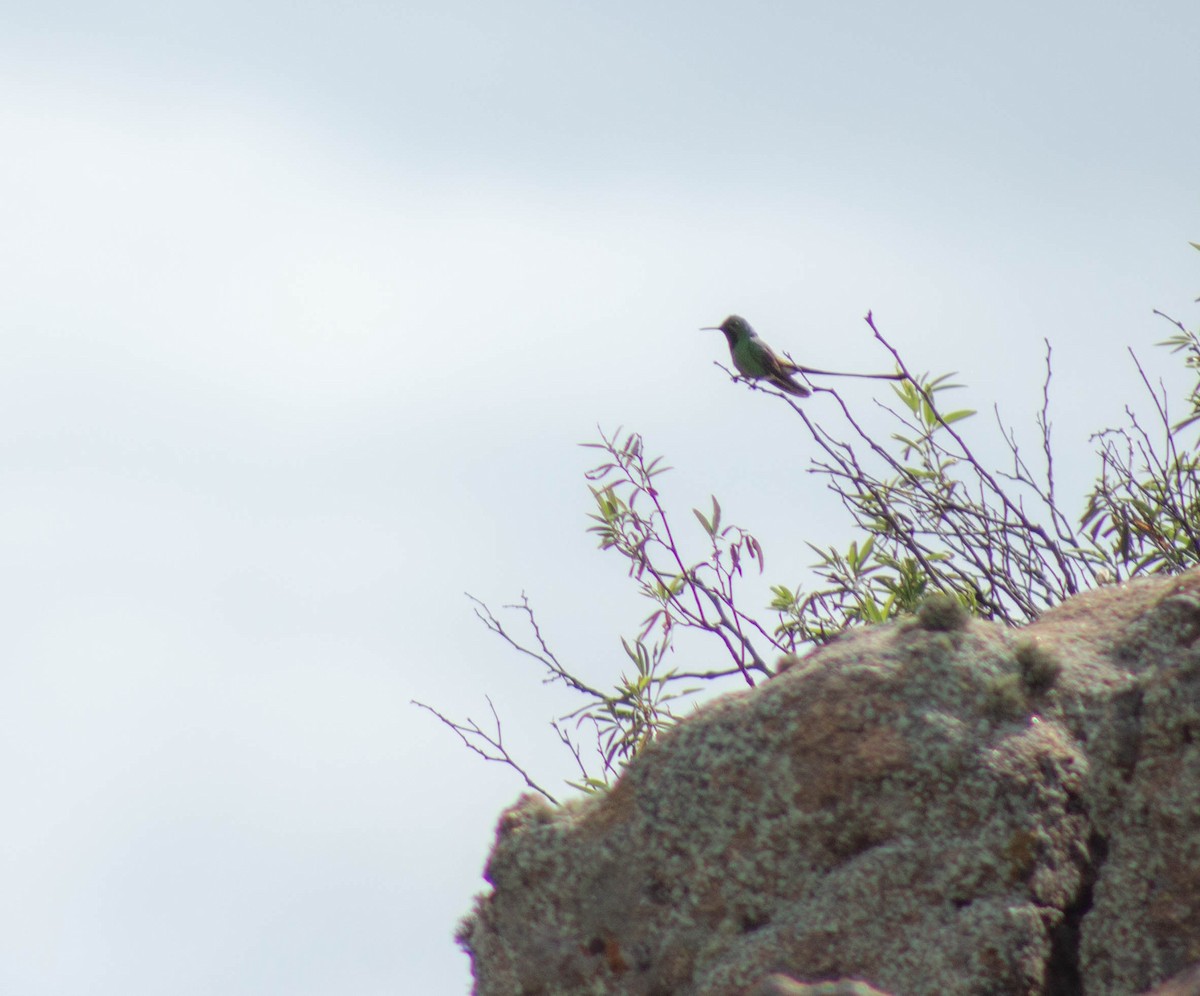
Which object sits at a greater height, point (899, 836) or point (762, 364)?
point (762, 364)

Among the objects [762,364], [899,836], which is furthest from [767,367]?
[899,836]

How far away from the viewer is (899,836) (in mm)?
4637

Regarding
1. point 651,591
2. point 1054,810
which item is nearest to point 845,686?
point 1054,810

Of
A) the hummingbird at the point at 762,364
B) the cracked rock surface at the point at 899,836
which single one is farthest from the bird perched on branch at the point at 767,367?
the cracked rock surface at the point at 899,836

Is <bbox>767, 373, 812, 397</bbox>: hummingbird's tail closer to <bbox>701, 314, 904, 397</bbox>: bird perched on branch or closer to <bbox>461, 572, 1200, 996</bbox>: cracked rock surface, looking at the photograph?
<bbox>701, 314, 904, 397</bbox>: bird perched on branch

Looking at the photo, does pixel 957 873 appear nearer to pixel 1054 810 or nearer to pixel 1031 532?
pixel 1054 810

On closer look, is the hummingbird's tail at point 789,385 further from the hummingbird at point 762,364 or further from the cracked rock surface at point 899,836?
the cracked rock surface at point 899,836

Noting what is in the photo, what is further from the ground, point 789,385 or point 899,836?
point 789,385

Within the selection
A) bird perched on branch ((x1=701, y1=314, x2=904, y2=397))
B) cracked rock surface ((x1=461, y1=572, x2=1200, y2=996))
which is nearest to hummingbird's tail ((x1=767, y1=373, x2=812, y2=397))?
bird perched on branch ((x1=701, y1=314, x2=904, y2=397))

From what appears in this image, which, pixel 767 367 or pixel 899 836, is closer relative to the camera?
pixel 899 836

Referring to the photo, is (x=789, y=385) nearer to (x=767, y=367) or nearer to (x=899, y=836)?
(x=767, y=367)

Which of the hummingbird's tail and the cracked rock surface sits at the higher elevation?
the hummingbird's tail

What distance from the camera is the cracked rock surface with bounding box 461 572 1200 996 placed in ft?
14.5

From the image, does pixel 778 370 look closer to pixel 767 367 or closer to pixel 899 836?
pixel 767 367
